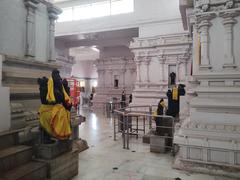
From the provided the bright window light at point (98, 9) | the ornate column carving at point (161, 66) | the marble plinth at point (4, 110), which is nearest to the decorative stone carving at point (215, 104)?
the marble plinth at point (4, 110)

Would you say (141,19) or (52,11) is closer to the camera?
(52,11)

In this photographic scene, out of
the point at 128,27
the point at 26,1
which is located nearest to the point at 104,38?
the point at 128,27

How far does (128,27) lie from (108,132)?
6663mm

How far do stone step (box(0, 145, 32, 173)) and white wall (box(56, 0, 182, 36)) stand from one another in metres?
9.13

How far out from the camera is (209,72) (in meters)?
3.97

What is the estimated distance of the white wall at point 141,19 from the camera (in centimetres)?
1052

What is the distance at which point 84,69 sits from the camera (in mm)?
22125

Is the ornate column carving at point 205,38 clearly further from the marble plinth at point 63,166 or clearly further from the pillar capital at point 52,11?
the pillar capital at point 52,11

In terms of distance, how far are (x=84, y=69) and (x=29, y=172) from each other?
20.0 m

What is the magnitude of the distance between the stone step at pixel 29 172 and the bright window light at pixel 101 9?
1073 centimetres

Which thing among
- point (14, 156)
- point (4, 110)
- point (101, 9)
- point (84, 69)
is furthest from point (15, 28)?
point (84, 69)

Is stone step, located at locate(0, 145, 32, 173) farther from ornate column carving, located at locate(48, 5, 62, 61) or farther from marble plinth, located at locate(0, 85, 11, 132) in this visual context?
ornate column carving, located at locate(48, 5, 62, 61)

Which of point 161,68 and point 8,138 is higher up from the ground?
point 161,68

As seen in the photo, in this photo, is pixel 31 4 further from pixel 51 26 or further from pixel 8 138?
pixel 8 138
